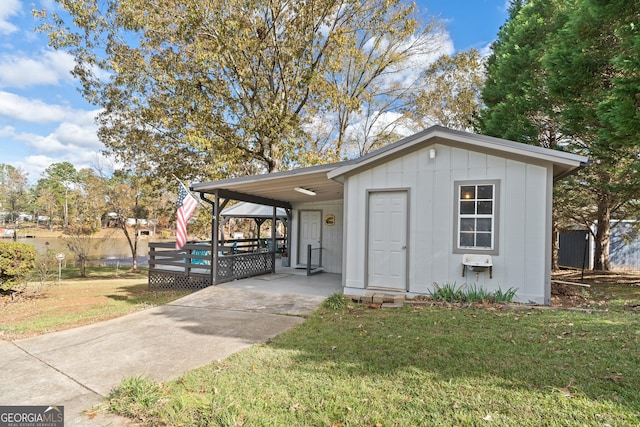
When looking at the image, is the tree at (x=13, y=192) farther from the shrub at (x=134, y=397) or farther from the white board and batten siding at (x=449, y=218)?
the shrub at (x=134, y=397)

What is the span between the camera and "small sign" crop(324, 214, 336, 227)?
1120 cm

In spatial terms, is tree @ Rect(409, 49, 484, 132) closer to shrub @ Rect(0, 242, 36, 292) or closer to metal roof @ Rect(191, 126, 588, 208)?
metal roof @ Rect(191, 126, 588, 208)

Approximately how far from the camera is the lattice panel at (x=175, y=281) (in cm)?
872

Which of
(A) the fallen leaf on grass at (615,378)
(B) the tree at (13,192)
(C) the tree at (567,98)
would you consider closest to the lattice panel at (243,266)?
(A) the fallen leaf on grass at (615,378)

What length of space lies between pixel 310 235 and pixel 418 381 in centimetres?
890

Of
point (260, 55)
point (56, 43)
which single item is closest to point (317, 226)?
point (260, 55)

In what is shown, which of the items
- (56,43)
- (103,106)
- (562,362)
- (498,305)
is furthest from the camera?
(103,106)

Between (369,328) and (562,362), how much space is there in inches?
86.9

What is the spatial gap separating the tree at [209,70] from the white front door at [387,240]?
659 cm

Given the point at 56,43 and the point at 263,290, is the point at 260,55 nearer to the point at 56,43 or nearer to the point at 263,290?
the point at 56,43

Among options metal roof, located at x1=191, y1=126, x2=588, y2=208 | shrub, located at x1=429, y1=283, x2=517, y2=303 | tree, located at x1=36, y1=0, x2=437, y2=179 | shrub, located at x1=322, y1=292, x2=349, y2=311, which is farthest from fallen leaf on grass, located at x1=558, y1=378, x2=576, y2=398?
tree, located at x1=36, y1=0, x2=437, y2=179

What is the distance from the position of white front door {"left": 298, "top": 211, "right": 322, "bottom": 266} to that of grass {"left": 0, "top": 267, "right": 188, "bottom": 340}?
444cm

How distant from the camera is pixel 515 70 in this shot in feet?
37.9

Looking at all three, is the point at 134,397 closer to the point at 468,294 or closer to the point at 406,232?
the point at 406,232
